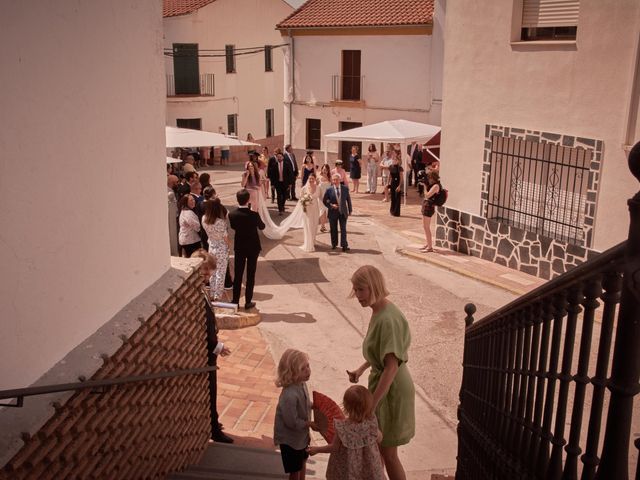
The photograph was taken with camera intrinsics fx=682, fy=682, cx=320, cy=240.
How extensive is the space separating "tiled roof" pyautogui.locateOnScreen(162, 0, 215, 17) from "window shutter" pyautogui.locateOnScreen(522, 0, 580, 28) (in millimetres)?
25251

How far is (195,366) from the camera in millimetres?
5617

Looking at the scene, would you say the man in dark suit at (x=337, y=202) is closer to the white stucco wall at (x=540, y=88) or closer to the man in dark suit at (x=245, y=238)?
the white stucco wall at (x=540, y=88)

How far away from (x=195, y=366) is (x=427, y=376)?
350cm

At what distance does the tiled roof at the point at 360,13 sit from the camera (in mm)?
25531

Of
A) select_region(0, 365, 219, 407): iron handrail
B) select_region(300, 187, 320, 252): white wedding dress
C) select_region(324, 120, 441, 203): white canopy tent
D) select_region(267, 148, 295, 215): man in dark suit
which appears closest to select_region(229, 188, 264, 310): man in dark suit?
select_region(300, 187, 320, 252): white wedding dress

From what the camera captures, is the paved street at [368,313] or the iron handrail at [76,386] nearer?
the iron handrail at [76,386]

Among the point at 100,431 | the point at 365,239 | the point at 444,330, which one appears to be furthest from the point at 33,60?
the point at 365,239

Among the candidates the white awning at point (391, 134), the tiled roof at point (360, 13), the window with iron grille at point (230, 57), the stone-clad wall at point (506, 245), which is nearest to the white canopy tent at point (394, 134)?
the white awning at point (391, 134)

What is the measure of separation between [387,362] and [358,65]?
24109mm

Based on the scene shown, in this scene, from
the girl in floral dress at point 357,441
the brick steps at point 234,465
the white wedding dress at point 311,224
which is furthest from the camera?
the white wedding dress at point 311,224

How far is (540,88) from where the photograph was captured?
37.6 feet

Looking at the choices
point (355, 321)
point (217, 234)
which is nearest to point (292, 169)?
point (217, 234)

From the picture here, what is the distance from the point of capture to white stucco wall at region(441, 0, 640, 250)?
10.2 meters

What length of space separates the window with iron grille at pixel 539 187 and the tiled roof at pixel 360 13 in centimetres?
1372
